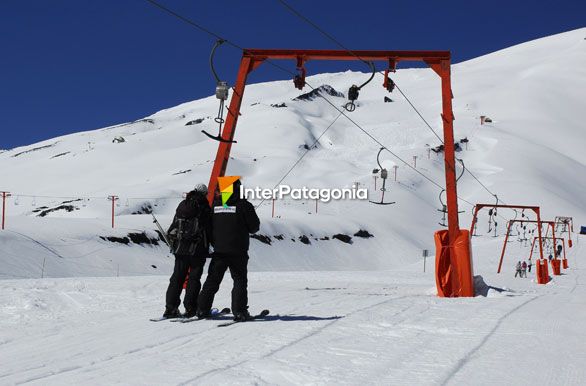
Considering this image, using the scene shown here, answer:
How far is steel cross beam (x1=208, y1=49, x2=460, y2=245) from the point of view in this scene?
16188 millimetres

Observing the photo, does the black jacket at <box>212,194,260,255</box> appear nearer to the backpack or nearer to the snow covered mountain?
the backpack

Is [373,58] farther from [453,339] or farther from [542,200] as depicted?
[542,200]

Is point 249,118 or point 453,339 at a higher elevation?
point 249,118

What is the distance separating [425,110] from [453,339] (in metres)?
173

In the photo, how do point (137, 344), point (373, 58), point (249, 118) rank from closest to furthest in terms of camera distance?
point (137, 344) → point (373, 58) → point (249, 118)

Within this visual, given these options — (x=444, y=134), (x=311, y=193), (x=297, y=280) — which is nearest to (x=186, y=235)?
(x=444, y=134)

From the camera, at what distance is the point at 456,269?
50.4 feet

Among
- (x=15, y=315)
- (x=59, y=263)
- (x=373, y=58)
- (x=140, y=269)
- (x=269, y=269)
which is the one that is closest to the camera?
(x=15, y=315)

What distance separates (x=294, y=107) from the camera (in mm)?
181000

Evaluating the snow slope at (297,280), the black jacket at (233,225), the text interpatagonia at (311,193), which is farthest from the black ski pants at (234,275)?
the text interpatagonia at (311,193)

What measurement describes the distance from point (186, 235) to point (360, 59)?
29.5 ft

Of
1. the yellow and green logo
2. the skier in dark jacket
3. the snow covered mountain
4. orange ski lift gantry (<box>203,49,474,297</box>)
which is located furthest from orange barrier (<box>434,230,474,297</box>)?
the snow covered mountain

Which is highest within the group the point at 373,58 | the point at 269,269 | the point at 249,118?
the point at 249,118

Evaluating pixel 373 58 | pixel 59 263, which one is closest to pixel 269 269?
pixel 59 263
